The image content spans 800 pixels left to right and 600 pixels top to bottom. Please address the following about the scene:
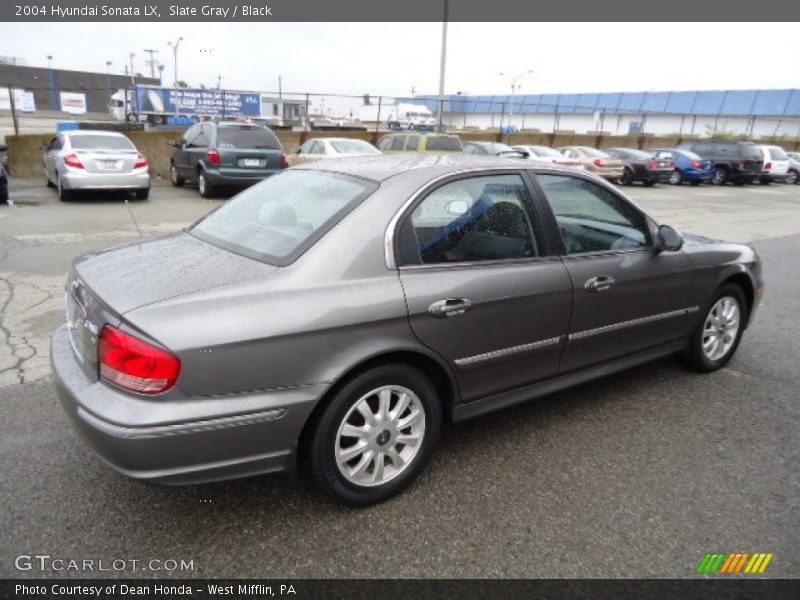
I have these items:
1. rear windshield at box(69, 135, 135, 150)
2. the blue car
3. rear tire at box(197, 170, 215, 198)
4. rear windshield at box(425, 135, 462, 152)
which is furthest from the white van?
rear windshield at box(69, 135, 135, 150)

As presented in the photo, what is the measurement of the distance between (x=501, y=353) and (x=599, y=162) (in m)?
19.6

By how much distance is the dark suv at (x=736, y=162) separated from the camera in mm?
25156

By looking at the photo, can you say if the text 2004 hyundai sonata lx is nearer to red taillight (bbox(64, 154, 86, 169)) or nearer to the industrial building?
red taillight (bbox(64, 154, 86, 169))

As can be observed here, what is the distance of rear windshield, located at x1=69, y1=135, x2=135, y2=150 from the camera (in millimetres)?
12047

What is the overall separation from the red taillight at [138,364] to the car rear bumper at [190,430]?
0.05 metres

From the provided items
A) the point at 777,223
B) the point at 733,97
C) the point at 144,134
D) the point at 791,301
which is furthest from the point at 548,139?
the point at 733,97

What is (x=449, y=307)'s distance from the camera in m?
2.83

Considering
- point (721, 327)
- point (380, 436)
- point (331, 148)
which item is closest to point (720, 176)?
point (331, 148)

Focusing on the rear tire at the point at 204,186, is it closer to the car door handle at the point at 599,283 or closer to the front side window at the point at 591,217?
the front side window at the point at 591,217

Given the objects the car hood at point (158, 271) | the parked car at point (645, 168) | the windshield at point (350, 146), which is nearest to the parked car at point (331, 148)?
the windshield at point (350, 146)

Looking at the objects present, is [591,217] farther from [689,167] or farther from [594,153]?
[689,167]

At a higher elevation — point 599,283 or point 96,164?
point 599,283

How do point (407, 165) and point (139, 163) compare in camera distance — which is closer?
point (407, 165)

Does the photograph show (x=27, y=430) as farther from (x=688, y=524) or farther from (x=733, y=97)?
(x=733, y=97)
